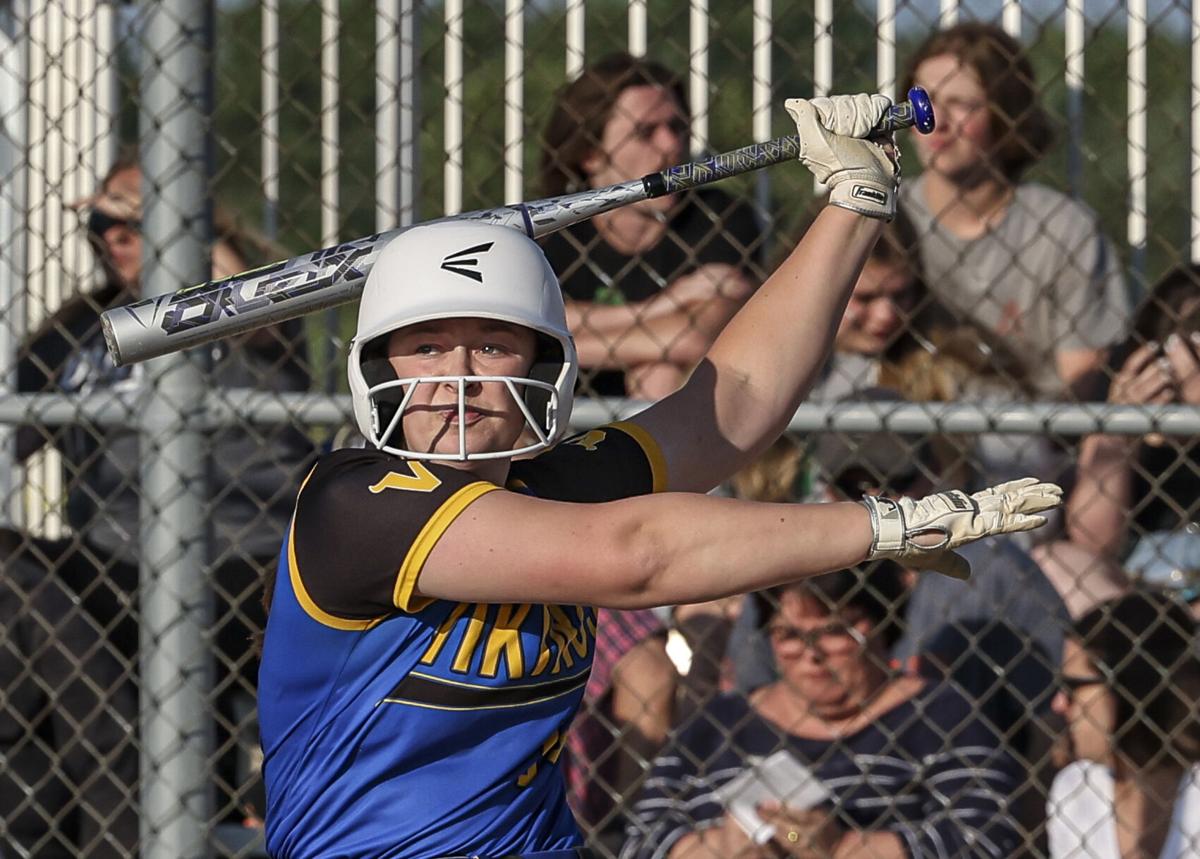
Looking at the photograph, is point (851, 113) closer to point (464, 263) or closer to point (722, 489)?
point (464, 263)

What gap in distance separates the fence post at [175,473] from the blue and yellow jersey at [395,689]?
3.78 ft

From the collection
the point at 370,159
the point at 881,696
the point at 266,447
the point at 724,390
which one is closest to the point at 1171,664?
the point at 881,696

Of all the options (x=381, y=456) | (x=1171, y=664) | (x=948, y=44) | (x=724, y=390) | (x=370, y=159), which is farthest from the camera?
(x=370, y=159)

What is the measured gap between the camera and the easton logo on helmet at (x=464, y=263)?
2.31 metres

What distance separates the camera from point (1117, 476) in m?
3.96

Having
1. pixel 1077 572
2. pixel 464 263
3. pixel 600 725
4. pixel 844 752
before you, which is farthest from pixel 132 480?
pixel 1077 572

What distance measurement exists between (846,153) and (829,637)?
149cm

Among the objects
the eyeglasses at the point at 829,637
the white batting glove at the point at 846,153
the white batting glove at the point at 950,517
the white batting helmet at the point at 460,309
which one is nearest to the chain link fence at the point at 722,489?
the eyeglasses at the point at 829,637

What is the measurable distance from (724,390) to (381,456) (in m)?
0.66

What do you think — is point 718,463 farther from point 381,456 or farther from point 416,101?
point 416,101

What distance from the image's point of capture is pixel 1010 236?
4.16 meters

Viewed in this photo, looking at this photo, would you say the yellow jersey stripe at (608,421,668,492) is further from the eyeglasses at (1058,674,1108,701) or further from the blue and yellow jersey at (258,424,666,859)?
the eyeglasses at (1058,674,1108,701)

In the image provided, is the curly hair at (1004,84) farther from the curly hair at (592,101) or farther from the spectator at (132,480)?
the spectator at (132,480)

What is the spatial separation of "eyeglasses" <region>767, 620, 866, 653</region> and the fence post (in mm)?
1344
